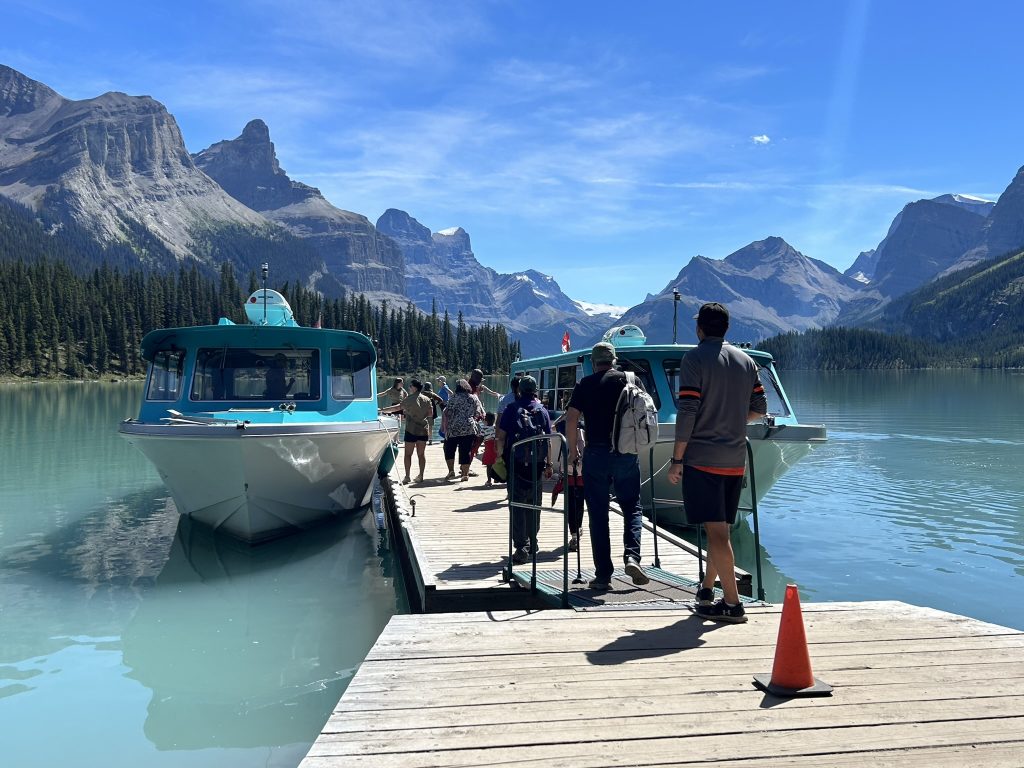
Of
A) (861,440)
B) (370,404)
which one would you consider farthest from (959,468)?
(370,404)

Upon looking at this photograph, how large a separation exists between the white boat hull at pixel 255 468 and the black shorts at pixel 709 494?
26.0ft

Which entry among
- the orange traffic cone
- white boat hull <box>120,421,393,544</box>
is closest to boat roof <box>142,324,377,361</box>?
white boat hull <box>120,421,393,544</box>

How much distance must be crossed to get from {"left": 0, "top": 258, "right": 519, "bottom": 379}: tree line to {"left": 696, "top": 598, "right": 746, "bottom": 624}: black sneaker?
99.3 meters

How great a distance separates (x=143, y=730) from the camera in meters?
7.44

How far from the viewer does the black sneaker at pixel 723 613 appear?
6.36 m

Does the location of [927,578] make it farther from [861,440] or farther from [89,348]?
[89,348]

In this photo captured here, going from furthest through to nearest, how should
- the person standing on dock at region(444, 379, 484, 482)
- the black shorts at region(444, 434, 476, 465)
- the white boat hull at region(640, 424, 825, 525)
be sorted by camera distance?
the black shorts at region(444, 434, 476, 465)
the person standing on dock at region(444, 379, 484, 482)
the white boat hull at region(640, 424, 825, 525)

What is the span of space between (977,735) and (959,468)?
82.6ft

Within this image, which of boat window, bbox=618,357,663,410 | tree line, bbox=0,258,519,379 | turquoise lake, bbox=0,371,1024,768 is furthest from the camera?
tree line, bbox=0,258,519,379

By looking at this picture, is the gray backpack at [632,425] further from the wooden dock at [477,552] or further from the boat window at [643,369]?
the boat window at [643,369]

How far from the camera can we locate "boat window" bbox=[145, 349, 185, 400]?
1442 centimetres

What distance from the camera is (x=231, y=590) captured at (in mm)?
11930

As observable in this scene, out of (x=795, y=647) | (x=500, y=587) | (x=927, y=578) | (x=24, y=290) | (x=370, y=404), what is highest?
(x=24, y=290)

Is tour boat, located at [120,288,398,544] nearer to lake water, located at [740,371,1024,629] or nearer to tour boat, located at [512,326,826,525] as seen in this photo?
tour boat, located at [512,326,826,525]
